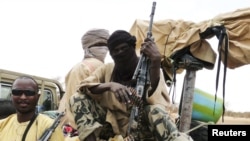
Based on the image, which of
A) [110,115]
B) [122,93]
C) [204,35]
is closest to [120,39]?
[122,93]

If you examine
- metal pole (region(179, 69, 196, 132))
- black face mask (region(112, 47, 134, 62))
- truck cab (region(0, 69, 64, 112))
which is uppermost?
black face mask (region(112, 47, 134, 62))

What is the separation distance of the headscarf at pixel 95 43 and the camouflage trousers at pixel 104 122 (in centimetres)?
95

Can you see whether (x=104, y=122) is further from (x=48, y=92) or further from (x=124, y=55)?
(x=48, y=92)

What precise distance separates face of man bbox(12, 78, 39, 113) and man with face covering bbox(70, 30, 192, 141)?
13.6 inches

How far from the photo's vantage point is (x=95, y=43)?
436cm

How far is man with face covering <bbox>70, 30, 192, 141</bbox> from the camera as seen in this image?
3.21 meters

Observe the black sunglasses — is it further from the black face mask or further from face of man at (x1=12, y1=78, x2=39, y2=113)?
the black face mask

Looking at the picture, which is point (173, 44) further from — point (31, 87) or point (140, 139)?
point (31, 87)

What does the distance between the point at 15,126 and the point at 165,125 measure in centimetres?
106

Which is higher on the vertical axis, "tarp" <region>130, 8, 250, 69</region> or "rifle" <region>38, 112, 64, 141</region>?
"tarp" <region>130, 8, 250, 69</region>

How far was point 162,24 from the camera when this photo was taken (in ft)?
15.8

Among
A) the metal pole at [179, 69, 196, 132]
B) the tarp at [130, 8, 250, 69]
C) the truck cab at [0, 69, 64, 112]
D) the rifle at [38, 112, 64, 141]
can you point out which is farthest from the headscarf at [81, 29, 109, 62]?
the truck cab at [0, 69, 64, 112]

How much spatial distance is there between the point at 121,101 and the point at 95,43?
51.8 inches

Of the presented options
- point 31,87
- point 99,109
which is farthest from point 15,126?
point 99,109
